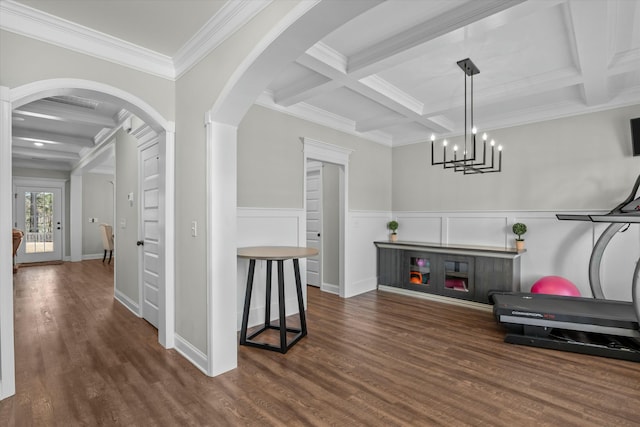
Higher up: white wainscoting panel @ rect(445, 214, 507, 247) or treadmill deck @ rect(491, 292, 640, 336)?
white wainscoting panel @ rect(445, 214, 507, 247)

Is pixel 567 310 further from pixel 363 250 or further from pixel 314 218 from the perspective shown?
pixel 314 218

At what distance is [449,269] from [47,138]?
7509mm

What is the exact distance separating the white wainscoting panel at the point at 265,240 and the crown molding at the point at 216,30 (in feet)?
4.99

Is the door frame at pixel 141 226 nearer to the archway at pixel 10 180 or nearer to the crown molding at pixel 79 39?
the archway at pixel 10 180

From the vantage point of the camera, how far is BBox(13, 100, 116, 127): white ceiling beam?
4.35m

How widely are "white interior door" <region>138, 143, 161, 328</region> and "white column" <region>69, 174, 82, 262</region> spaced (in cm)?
647

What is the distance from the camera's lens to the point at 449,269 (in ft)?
15.3

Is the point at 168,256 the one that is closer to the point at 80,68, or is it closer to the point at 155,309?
the point at 155,309

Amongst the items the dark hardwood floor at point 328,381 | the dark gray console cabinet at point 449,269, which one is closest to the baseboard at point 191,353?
the dark hardwood floor at point 328,381

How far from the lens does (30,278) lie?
20.5 ft

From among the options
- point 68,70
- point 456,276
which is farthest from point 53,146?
point 456,276

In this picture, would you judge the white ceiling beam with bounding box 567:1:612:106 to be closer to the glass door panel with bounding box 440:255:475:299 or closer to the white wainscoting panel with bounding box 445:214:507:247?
the white wainscoting panel with bounding box 445:214:507:247

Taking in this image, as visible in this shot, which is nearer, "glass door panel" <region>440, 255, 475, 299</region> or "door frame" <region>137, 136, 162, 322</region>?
"door frame" <region>137, 136, 162, 322</region>

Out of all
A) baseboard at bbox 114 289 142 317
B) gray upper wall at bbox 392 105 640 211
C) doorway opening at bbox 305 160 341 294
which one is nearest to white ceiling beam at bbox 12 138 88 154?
baseboard at bbox 114 289 142 317
